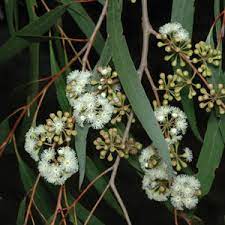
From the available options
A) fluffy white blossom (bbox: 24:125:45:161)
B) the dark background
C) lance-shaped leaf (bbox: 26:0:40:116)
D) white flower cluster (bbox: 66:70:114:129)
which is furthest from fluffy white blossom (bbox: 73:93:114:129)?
the dark background

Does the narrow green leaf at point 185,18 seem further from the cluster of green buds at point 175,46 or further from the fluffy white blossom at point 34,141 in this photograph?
the fluffy white blossom at point 34,141

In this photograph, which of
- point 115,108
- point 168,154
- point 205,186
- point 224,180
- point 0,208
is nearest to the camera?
point 168,154

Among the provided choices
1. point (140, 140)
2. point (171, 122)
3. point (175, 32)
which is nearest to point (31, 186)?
point (171, 122)

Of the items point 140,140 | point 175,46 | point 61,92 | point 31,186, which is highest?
point 175,46

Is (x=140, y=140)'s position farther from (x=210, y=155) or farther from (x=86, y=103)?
(x=86, y=103)

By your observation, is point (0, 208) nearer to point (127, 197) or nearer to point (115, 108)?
point (127, 197)

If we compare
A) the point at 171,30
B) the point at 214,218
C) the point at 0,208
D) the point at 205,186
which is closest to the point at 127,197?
the point at 214,218
